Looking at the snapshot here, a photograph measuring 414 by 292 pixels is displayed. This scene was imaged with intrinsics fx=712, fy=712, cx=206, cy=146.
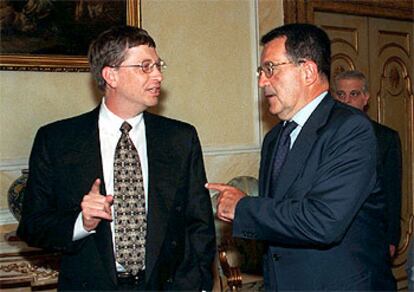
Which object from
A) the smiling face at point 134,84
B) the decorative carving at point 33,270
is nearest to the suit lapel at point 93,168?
the smiling face at point 134,84

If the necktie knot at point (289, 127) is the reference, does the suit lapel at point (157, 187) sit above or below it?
below

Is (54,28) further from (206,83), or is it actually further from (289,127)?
(289,127)

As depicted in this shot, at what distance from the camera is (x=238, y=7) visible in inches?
199

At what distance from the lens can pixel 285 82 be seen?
2.64 metres

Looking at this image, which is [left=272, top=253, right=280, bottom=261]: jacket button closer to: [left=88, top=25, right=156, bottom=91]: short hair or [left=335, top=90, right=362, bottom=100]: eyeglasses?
[left=88, top=25, right=156, bottom=91]: short hair

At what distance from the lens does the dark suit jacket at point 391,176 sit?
4.15m

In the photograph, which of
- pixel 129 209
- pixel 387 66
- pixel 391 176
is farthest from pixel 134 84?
pixel 387 66

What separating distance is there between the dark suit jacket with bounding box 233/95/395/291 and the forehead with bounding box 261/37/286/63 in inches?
9.6

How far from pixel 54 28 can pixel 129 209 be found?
1914 mm

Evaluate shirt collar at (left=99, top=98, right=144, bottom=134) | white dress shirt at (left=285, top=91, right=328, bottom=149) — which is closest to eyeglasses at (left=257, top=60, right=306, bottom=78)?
white dress shirt at (left=285, top=91, right=328, bottom=149)

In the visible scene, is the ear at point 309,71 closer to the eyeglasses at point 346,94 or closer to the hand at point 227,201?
the hand at point 227,201

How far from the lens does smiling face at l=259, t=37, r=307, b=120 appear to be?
8.62 feet

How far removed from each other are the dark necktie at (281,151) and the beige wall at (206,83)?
197 cm

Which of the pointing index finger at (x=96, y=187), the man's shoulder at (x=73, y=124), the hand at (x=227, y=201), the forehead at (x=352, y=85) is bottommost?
the hand at (x=227, y=201)
